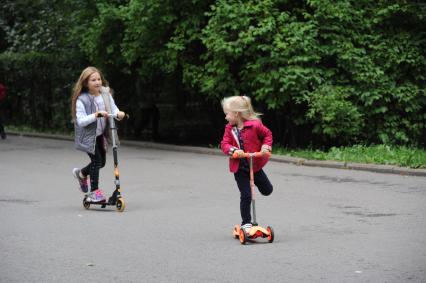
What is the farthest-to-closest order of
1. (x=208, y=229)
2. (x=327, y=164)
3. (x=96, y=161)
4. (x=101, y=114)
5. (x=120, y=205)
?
(x=327, y=164)
(x=96, y=161)
(x=120, y=205)
(x=101, y=114)
(x=208, y=229)

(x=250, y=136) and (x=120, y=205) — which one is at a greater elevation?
(x=250, y=136)

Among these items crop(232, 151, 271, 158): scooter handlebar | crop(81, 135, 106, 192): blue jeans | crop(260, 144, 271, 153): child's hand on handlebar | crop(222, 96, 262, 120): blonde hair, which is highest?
crop(222, 96, 262, 120): blonde hair

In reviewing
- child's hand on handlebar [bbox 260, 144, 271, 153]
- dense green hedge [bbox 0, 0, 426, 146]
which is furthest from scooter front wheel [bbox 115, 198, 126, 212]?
dense green hedge [bbox 0, 0, 426, 146]

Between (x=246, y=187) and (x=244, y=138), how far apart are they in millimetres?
448

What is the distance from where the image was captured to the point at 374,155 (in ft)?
50.9

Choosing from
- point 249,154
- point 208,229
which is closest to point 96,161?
point 208,229

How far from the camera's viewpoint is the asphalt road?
285 inches

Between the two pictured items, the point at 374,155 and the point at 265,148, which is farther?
the point at 374,155

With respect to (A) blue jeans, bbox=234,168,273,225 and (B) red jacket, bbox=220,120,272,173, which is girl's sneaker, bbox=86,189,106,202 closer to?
(A) blue jeans, bbox=234,168,273,225

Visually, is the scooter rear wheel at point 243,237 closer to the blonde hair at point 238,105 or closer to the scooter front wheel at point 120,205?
the blonde hair at point 238,105

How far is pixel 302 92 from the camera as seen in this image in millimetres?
17578

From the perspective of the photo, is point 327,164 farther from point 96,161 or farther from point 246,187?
point 246,187

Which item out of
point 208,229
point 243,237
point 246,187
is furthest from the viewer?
point 208,229

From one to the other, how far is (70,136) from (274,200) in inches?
524
